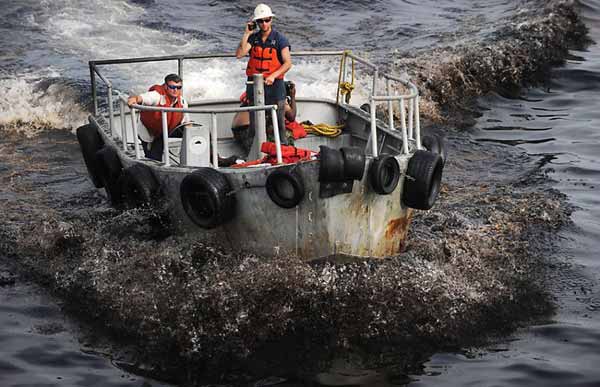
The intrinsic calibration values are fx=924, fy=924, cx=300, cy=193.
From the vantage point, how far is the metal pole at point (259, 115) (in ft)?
32.8

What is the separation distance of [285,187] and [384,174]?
0.96 meters

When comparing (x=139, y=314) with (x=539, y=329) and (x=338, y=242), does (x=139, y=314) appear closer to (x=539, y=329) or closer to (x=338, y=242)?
(x=338, y=242)

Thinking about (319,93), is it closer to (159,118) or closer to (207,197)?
(159,118)

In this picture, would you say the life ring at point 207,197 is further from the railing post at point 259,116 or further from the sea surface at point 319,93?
the sea surface at point 319,93

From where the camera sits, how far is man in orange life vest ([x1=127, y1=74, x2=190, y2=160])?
1058cm

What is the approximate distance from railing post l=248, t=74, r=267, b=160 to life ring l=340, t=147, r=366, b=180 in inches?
70.3

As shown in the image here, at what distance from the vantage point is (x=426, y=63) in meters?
19.1

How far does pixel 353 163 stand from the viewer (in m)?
8.51

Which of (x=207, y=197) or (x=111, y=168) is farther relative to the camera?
(x=111, y=168)

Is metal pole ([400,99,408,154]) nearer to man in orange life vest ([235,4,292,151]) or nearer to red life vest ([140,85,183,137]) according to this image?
man in orange life vest ([235,4,292,151])

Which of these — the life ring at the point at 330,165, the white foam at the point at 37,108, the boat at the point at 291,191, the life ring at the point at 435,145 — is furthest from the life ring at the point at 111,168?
the white foam at the point at 37,108

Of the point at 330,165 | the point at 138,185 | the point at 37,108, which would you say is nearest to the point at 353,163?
the point at 330,165

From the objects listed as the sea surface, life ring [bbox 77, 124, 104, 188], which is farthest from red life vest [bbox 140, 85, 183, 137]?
the sea surface

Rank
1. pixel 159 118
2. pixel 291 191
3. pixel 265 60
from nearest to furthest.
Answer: pixel 291 191 → pixel 265 60 → pixel 159 118
